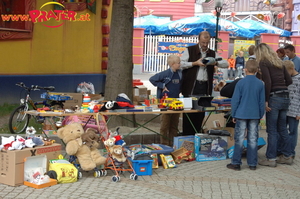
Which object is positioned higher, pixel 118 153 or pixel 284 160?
pixel 118 153

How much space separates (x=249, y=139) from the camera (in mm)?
7586

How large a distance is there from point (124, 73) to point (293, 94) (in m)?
3.26

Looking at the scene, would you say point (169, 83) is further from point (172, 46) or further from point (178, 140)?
point (172, 46)

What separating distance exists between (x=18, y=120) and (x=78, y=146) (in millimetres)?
2921

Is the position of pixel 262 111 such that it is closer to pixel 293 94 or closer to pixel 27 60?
pixel 293 94

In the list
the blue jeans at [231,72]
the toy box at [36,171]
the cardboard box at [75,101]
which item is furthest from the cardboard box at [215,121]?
the blue jeans at [231,72]

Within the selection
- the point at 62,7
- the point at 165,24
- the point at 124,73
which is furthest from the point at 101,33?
the point at 165,24

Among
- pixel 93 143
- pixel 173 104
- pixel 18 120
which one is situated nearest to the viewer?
pixel 93 143

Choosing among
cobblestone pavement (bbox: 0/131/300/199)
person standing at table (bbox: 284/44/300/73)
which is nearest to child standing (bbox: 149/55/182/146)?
cobblestone pavement (bbox: 0/131/300/199)

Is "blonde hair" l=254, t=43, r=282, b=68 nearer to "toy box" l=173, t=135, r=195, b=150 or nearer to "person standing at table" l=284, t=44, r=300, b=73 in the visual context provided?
"toy box" l=173, t=135, r=195, b=150

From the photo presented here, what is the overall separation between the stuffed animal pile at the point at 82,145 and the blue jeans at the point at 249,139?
2.13 meters

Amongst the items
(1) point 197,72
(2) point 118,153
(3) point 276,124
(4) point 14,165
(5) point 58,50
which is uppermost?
(5) point 58,50

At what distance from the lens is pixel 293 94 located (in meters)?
8.21

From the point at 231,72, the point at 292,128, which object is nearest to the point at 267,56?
the point at 292,128
